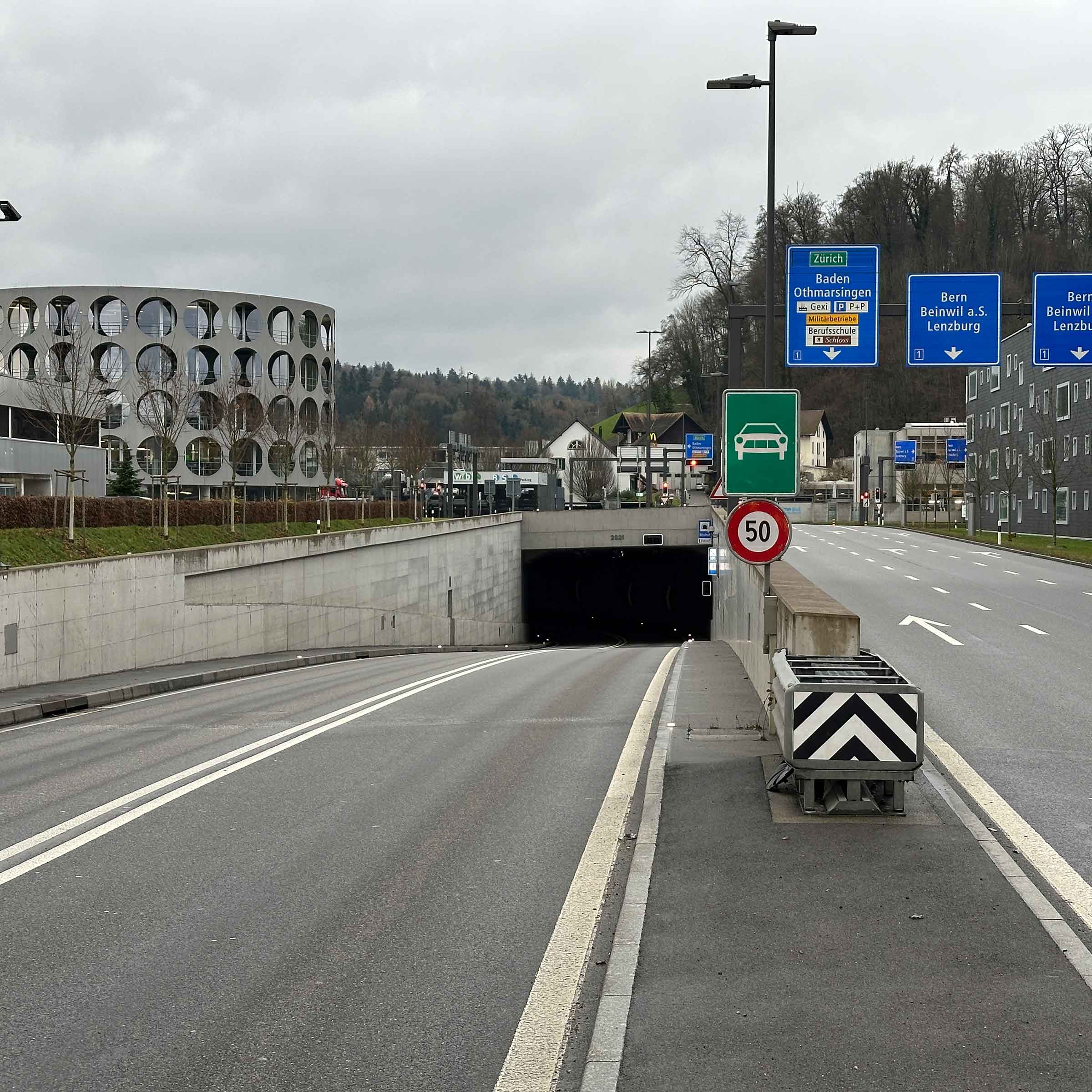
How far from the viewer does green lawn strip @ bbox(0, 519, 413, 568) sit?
886 inches

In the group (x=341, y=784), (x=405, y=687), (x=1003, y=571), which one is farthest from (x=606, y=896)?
(x=1003, y=571)

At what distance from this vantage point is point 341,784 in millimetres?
10508

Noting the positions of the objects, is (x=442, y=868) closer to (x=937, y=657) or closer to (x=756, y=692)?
(x=756, y=692)

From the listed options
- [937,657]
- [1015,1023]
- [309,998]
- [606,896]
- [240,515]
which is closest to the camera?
[1015,1023]

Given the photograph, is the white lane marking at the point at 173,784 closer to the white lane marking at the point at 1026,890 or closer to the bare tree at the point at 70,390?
the white lane marking at the point at 1026,890

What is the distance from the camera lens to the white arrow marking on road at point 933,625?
23766mm

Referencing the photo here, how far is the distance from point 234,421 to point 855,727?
161 feet

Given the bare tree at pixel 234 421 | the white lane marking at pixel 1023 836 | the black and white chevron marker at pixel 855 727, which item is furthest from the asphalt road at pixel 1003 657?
the bare tree at pixel 234 421

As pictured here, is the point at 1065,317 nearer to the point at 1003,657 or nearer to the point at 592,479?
Result: the point at 1003,657

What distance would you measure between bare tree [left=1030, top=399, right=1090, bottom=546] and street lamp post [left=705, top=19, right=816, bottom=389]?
45802 millimetres

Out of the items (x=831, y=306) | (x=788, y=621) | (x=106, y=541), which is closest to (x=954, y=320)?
(x=831, y=306)

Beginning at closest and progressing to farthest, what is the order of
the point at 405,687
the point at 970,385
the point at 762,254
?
1. the point at 405,687
2. the point at 970,385
3. the point at 762,254

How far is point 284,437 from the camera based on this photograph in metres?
58.4

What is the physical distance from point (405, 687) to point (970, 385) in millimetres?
73969
